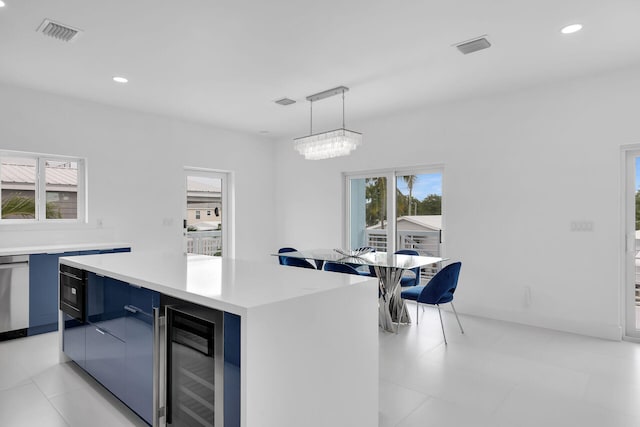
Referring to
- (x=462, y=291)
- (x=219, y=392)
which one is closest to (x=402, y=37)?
(x=219, y=392)

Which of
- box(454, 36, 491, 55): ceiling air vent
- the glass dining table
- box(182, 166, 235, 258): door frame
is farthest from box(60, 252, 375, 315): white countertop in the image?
box(182, 166, 235, 258): door frame

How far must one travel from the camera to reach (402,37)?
3.00 metres

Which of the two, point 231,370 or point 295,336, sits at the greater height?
point 295,336

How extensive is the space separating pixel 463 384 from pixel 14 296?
4.23m

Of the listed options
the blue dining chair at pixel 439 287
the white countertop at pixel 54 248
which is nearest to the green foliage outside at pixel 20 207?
the white countertop at pixel 54 248

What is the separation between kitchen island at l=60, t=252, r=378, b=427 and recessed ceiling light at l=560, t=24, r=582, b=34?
8.30 feet

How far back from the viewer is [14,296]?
146 inches

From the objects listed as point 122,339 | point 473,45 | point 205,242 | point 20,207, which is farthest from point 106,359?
point 205,242

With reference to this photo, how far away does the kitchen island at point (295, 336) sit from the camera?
57.2 inches

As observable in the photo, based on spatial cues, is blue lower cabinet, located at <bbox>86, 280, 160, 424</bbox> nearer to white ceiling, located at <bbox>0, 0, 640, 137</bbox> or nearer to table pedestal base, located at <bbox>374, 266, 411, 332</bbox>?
white ceiling, located at <bbox>0, 0, 640, 137</bbox>

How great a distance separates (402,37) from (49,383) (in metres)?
3.74

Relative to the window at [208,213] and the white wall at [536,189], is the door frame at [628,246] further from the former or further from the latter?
the window at [208,213]

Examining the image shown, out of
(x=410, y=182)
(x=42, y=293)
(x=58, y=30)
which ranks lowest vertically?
(x=42, y=293)

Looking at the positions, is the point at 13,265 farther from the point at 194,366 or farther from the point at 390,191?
the point at 390,191
